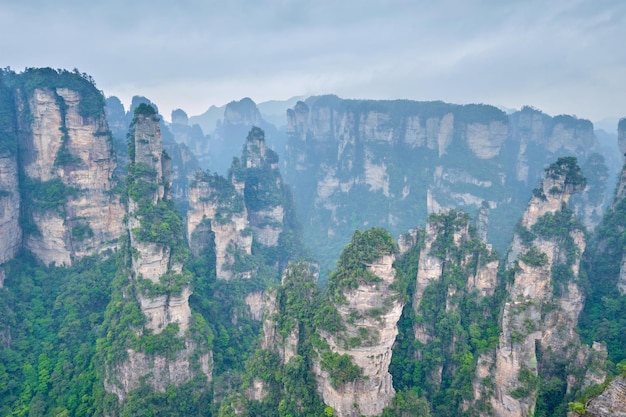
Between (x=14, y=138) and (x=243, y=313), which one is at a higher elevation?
(x=14, y=138)

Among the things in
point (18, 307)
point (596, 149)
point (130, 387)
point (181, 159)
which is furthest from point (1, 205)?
point (596, 149)

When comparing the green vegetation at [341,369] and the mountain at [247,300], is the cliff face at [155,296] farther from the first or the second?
the green vegetation at [341,369]

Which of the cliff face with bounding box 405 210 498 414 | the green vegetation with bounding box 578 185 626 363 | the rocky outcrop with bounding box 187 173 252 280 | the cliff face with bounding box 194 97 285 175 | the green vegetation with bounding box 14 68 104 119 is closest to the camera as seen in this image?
the cliff face with bounding box 405 210 498 414

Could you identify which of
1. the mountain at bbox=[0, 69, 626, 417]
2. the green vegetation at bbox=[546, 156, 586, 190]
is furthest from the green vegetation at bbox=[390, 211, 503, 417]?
the green vegetation at bbox=[546, 156, 586, 190]

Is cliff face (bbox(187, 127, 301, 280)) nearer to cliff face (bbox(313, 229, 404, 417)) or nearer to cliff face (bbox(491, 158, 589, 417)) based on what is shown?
cliff face (bbox(313, 229, 404, 417))

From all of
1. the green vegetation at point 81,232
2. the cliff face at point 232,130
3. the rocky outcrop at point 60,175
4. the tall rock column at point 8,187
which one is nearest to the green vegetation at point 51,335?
the tall rock column at point 8,187

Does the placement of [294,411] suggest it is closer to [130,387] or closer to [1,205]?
[130,387]

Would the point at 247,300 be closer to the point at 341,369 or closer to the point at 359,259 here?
the point at 341,369
